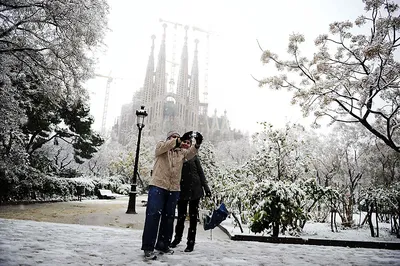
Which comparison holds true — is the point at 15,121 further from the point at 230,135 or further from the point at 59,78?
the point at 230,135

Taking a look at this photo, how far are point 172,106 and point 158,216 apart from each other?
295 feet

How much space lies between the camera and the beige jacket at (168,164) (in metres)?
3.22

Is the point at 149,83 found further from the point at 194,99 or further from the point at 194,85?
the point at 194,99

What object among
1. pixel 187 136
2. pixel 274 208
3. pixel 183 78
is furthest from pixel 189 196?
pixel 183 78

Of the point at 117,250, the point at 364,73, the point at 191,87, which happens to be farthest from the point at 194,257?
the point at 191,87

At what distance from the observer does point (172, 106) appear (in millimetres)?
91938

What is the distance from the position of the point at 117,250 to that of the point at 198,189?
4.37 ft

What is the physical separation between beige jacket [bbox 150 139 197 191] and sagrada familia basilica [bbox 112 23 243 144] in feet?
245

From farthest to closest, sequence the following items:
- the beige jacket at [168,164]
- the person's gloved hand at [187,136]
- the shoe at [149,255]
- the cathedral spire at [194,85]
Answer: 1. the cathedral spire at [194,85]
2. the person's gloved hand at [187,136]
3. the beige jacket at [168,164]
4. the shoe at [149,255]

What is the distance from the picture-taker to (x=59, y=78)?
9375mm

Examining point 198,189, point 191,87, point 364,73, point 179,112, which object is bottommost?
point 198,189

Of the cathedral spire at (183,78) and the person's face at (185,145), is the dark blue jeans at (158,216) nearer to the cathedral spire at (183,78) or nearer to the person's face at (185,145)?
the person's face at (185,145)

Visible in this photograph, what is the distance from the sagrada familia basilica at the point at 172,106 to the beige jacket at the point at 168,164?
7462 cm

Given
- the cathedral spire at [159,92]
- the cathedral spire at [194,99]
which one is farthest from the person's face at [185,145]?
the cathedral spire at [194,99]
